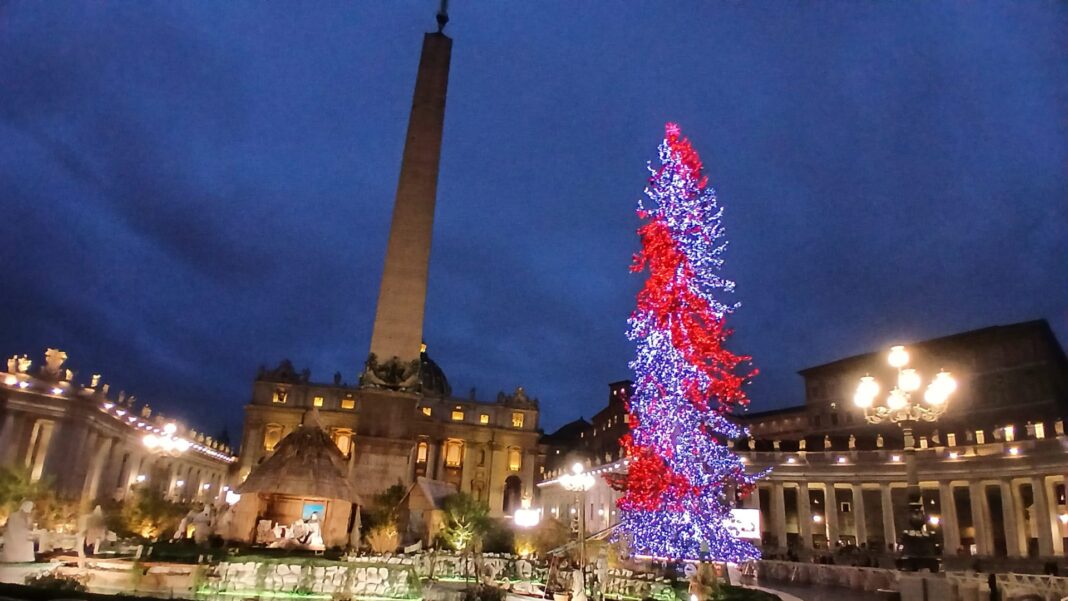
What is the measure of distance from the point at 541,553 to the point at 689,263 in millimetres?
16400

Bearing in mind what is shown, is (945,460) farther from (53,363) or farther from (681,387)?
(53,363)

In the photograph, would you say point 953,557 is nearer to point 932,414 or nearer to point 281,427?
point 932,414

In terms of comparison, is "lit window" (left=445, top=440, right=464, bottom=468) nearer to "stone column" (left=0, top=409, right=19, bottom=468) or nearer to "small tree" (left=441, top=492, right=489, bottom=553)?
"stone column" (left=0, top=409, right=19, bottom=468)

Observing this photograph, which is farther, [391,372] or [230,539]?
[391,372]

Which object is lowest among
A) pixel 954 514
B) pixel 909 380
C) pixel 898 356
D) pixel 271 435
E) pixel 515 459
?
pixel 954 514

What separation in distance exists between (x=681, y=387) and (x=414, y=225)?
62.3 feet

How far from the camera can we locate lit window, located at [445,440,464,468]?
95688mm

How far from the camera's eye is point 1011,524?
41.5 meters

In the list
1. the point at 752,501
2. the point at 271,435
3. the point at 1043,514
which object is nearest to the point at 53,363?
the point at 752,501

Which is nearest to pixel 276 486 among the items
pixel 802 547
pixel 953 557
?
pixel 802 547

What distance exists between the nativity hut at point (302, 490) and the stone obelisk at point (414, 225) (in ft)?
22.7

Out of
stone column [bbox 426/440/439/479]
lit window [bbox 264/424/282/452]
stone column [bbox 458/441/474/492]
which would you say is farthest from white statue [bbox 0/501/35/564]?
stone column [bbox 458/441/474/492]

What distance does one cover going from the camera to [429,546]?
2950 cm

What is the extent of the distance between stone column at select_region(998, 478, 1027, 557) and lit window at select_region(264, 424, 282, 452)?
79.5m
